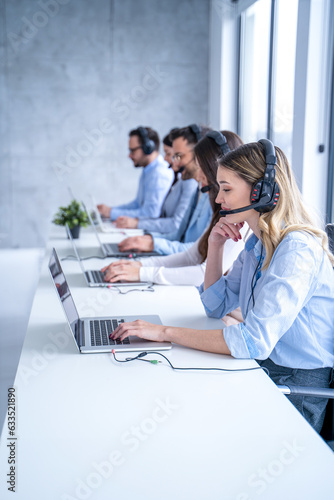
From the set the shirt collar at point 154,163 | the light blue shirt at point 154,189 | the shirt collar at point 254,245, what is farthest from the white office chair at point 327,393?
the shirt collar at point 154,163

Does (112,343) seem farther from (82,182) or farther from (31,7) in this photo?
(31,7)

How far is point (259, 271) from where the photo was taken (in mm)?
1610

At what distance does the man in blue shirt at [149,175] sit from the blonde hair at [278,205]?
2699mm

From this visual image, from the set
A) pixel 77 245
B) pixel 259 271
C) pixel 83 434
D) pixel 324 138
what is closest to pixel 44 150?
pixel 77 245

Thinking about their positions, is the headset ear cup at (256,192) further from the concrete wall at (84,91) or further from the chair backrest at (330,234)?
the concrete wall at (84,91)

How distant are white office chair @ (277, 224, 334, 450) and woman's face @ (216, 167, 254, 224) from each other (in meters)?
0.28

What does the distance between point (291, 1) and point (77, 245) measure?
218 centimetres

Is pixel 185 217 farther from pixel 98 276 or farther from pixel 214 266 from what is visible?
pixel 214 266

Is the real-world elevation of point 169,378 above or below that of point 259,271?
below

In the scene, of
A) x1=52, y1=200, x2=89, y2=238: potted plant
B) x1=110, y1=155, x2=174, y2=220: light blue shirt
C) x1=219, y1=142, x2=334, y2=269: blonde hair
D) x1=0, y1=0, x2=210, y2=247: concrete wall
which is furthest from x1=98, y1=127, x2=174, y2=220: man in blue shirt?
Answer: x1=219, y1=142, x2=334, y2=269: blonde hair

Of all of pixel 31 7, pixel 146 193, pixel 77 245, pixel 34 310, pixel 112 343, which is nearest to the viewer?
pixel 112 343

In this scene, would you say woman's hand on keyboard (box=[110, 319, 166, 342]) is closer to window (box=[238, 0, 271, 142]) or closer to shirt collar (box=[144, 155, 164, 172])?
shirt collar (box=[144, 155, 164, 172])

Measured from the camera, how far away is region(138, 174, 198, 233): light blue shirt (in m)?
3.51

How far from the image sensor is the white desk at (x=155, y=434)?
0.88 m
